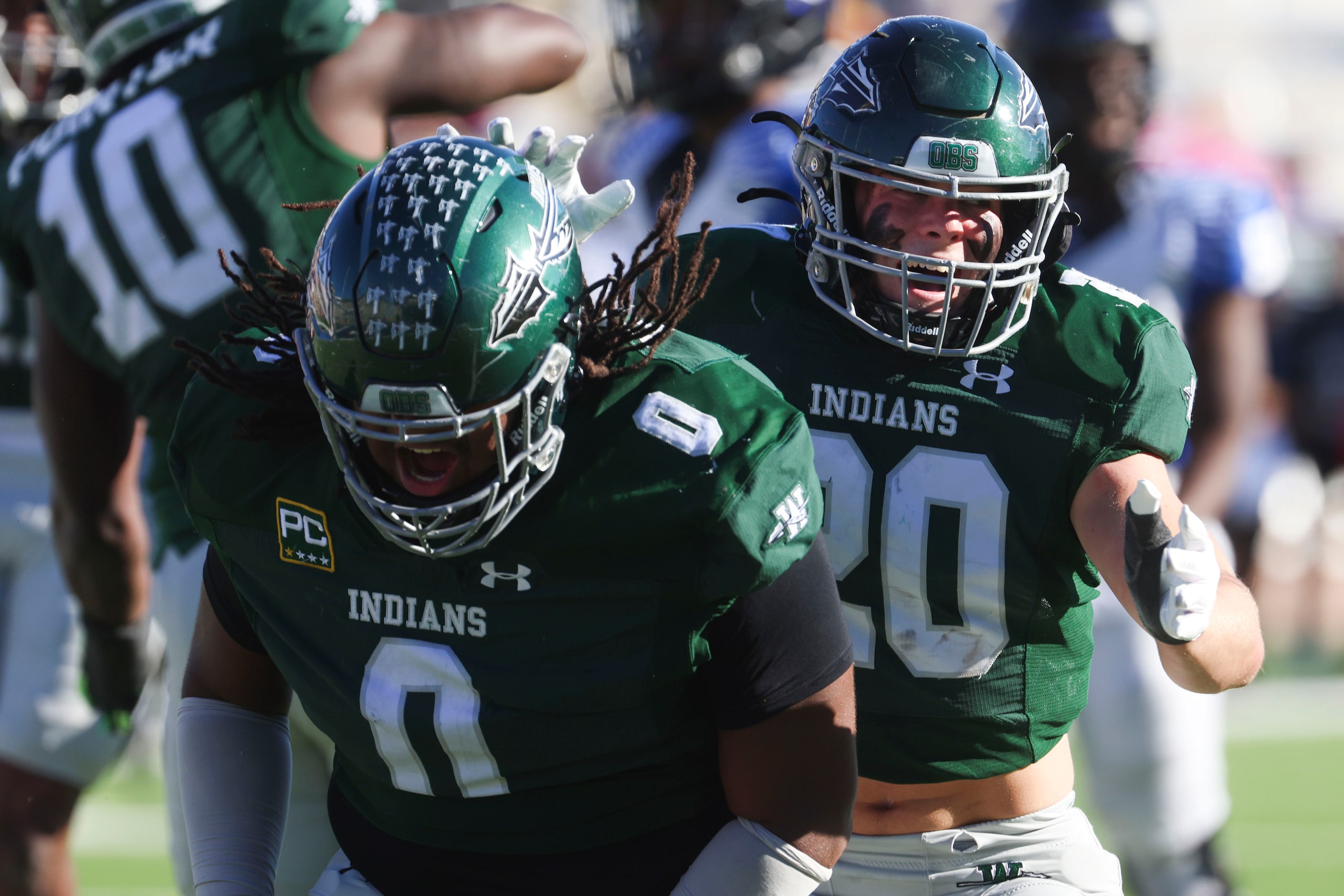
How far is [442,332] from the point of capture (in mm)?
1738

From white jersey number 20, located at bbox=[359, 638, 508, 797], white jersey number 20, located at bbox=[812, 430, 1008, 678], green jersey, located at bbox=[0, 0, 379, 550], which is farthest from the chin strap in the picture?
green jersey, located at bbox=[0, 0, 379, 550]

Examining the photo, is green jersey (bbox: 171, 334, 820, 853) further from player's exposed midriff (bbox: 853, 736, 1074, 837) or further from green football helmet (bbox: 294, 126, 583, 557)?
player's exposed midriff (bbox: 853, 736, 1074, 837)

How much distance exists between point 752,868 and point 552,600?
1.23ft

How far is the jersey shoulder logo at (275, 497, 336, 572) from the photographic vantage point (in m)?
1.92

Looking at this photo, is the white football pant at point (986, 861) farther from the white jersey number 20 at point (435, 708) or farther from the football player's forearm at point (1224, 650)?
the white jersey number 20 at point (435, 708)

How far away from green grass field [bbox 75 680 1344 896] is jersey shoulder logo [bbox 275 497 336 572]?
3.54 metres

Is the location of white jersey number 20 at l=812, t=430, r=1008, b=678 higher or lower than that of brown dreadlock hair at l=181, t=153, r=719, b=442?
lower

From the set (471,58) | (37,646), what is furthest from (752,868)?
(37,646)

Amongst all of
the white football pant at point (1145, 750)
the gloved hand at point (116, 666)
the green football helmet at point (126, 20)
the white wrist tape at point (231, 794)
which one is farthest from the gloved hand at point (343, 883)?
the white football pant at point (1145, 750)

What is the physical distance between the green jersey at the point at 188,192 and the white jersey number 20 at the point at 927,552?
4.29 feet

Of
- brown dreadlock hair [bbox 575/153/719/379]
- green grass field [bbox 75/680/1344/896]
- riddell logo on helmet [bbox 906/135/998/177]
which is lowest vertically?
green grass field [bbox 75/680/1344/896]

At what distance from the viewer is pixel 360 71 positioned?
3.22m

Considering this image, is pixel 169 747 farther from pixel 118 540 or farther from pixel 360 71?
pixel 360 71

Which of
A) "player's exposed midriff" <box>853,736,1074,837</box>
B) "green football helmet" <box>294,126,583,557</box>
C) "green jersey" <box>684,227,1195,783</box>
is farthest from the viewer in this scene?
"player's exposed midriff" <box>853,736,1074,837</box>
